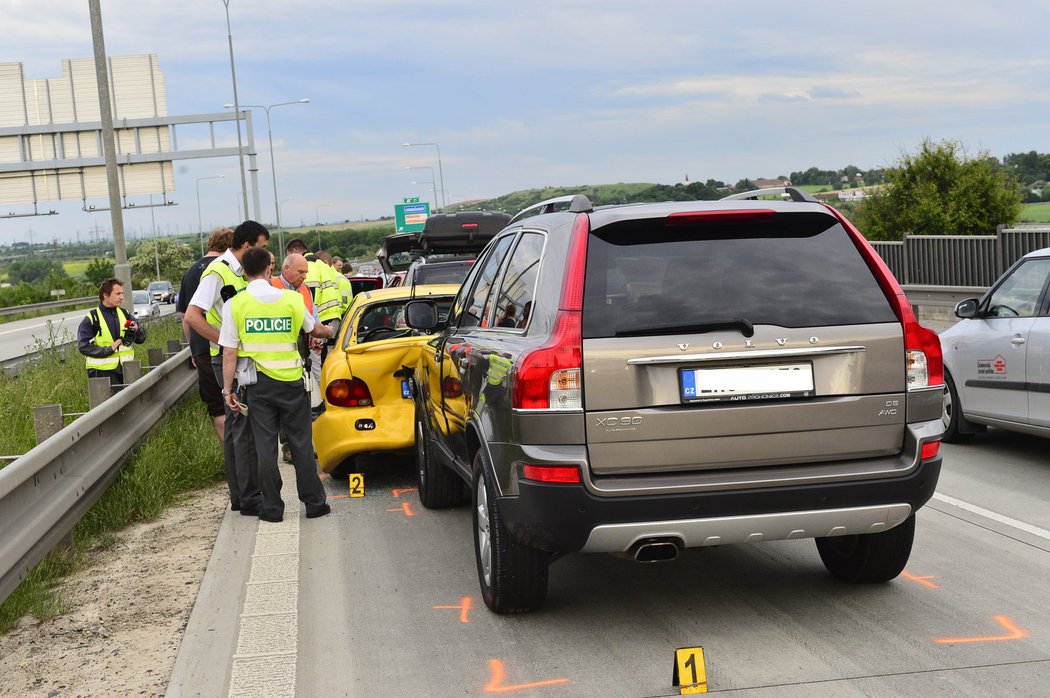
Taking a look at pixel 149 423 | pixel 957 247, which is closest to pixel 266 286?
pixel 149 423

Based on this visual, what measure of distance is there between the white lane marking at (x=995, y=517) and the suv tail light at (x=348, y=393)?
4.05 m

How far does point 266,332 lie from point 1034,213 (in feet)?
120

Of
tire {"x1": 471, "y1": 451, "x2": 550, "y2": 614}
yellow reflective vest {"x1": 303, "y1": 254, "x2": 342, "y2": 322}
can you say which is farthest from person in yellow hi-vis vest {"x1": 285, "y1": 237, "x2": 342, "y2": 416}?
tire {"x1": 471, "y1": 451, "x2": 550, "y2": 614}

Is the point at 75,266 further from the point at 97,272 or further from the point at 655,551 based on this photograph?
the point at 655,551

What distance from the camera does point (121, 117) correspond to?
93.6ft

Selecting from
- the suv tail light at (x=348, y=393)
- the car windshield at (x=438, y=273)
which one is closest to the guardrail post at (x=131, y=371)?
the suv tail light at (x=348, y=393)

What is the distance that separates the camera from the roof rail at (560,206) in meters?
5.33

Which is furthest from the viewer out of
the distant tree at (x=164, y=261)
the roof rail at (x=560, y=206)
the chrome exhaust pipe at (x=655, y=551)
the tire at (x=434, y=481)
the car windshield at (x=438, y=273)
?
the distant tree at (x=164, y=261)

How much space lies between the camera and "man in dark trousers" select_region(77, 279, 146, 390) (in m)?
12.0

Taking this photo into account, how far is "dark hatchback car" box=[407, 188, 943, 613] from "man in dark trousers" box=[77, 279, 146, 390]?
25.6ft

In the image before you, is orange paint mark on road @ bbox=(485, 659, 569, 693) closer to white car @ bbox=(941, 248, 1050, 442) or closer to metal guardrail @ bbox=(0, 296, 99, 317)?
white car @ bbox=(941, 248, 1050, 442)

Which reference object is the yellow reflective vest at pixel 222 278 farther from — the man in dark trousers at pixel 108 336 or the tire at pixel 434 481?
the man in dark trousers at pixel 108 336

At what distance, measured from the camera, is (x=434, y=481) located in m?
8.17

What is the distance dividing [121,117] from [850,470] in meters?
26.6
